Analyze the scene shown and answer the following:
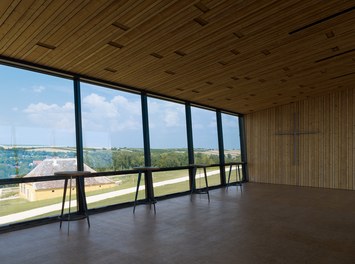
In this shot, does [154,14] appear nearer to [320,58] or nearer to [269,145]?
[320,58]

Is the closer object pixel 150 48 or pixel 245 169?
pixel 150 48

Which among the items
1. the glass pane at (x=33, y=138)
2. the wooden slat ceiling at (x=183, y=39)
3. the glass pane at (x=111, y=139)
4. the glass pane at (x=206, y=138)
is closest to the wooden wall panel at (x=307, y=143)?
the glass pane at (x=206, y=138)

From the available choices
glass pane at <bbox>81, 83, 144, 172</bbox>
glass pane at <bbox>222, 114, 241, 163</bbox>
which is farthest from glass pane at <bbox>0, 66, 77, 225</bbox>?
glass pane at <bbox>222, 114, 241, 163</bbox>

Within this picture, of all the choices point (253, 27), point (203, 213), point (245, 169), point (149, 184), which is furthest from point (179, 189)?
point (253, 27)

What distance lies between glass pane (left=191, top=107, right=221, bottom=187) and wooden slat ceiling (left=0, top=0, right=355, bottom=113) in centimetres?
172

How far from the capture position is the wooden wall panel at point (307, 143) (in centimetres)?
801

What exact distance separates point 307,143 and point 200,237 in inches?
251

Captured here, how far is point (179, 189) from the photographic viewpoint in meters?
7.12

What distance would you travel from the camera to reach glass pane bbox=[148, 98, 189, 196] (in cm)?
654

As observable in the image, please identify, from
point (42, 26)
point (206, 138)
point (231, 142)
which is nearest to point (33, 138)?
point (42, 26)

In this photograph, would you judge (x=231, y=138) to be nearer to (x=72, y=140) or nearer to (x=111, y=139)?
(x=111, y=139)

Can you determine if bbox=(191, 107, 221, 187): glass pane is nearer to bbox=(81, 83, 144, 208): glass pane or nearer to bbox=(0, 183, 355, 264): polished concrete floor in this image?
bbox=(81, 83, 144, 208): glass pane

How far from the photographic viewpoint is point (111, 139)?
18.8 feet

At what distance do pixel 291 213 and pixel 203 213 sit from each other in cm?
157
